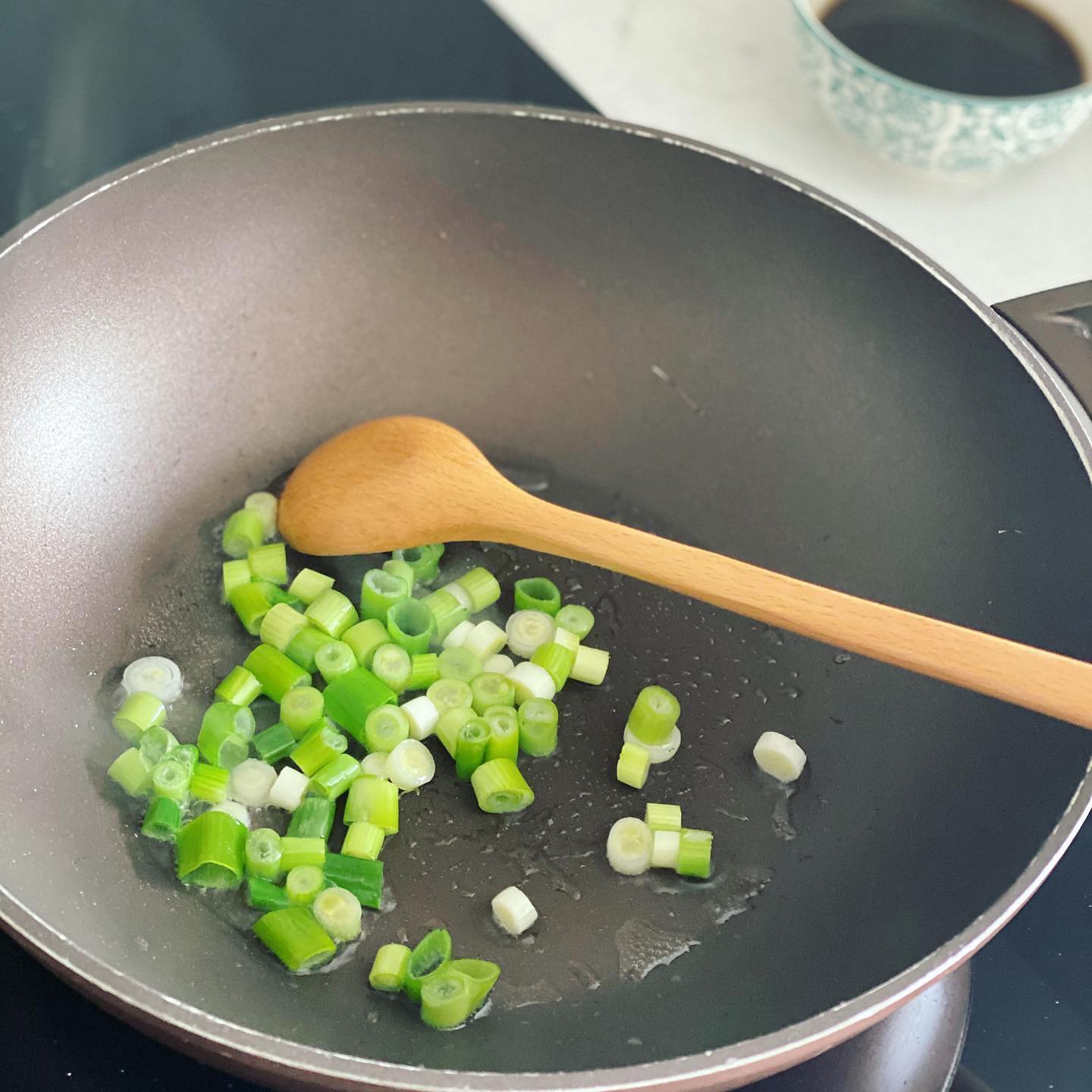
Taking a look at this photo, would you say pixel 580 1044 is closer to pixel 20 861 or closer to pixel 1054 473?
pixel 20 861

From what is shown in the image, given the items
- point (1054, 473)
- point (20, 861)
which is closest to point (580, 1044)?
point (20, 861)

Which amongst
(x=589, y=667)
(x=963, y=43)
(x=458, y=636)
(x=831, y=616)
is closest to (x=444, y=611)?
(x=458, y=636)

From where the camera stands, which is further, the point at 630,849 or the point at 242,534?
the point at 242,534

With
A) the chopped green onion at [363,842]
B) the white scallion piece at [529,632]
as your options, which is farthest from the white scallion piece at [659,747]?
the chopped green onion at [363,842]

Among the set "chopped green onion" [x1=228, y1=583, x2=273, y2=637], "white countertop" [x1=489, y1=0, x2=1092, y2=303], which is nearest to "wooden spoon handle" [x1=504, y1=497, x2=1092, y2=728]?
"chopped green onion" [x1=228, y1=583, x2=273, y2=637]

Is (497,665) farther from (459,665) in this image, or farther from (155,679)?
(155,679)

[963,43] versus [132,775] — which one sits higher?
[963,43]
